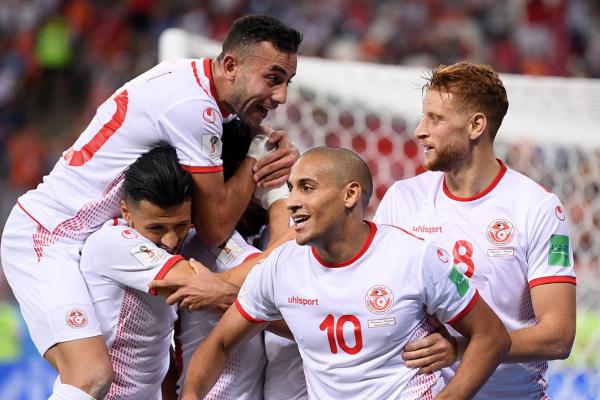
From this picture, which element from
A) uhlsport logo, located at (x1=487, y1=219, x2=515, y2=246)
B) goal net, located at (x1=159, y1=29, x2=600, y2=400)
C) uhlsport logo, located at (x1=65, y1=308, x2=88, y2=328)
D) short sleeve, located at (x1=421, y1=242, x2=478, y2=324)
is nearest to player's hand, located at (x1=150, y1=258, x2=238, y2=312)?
uhlsport logo, located at (x1=65, y1=308, x2=88, y2=328)

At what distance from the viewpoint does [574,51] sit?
12.5 meters

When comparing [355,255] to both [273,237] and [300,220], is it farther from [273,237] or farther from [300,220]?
[273,237]

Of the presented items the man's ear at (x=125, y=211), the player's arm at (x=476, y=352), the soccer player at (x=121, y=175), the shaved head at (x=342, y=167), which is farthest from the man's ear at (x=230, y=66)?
the player's arm at (x=476, y=352)

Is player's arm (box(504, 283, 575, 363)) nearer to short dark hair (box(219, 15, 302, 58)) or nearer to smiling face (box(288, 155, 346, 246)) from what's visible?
smiling face (box(288, 155, 346, 246))

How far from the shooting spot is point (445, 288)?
361 cm

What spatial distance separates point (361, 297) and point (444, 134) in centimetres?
83

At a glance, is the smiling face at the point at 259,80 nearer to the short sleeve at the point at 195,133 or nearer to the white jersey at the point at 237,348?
the short sleeve at the point at 195,133

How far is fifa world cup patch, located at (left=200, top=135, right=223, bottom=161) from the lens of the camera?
165 inches

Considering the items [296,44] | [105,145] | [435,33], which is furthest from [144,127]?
[435,33]

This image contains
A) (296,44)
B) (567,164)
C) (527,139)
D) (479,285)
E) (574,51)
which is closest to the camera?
(479,285)

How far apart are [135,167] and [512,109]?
12.2 feet

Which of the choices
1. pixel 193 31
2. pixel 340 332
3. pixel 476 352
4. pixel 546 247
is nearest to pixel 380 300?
pixel 340 332

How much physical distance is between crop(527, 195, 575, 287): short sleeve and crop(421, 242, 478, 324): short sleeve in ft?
1.67

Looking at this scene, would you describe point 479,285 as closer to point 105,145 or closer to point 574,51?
point 105,145
